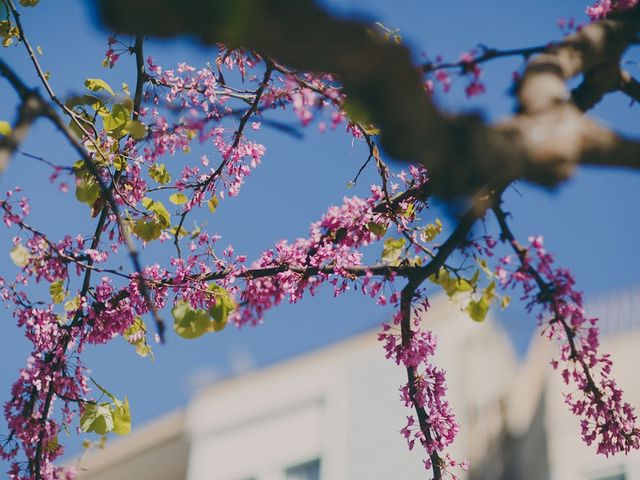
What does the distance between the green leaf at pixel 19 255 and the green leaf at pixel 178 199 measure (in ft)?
2.82

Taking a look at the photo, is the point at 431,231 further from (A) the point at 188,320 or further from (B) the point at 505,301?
(A) the point at 188,320

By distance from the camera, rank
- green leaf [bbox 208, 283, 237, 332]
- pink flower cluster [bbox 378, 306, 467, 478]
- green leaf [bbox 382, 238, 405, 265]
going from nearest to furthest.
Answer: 1. pink flower cluster [bbox 378, 306, 467, 478]
2. green leaf [bbox 208, 283, 237, 332]
3. green leaf [bbox 382, 238, 405, 265]

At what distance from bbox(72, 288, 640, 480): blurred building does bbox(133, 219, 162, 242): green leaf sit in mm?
6067

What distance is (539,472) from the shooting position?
35.4ft

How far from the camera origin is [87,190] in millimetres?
4355

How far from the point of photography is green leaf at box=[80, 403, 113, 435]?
14.4ft

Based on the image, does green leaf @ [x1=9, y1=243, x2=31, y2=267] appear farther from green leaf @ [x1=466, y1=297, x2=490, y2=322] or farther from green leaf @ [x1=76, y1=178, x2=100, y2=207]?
green leaf @ [x1=466, y1=297, x2=490, y2=322]

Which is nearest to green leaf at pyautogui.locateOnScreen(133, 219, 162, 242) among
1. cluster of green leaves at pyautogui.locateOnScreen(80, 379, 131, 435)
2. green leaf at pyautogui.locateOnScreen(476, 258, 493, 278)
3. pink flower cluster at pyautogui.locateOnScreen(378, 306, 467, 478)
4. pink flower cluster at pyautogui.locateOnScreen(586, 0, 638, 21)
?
cluster of green leaves at pyautogui.locateOnScreen(80, 379, 131, 435)

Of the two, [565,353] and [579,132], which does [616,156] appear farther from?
[565,353]

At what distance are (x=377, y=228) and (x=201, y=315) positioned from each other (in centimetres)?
105

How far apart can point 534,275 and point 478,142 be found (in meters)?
1.66

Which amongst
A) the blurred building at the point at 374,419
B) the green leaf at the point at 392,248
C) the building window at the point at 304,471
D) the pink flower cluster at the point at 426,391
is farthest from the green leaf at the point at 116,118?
the building window at the point at 304,471

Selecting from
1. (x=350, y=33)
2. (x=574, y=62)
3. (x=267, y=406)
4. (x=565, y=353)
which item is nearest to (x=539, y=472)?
(x=267, y=406)

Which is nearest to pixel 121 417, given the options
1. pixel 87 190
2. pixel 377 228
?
pixel 87 190
